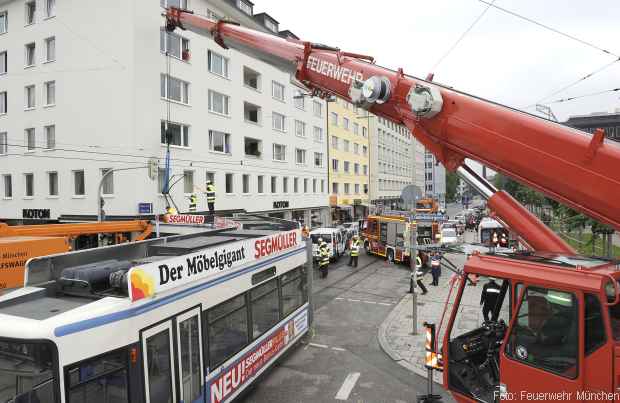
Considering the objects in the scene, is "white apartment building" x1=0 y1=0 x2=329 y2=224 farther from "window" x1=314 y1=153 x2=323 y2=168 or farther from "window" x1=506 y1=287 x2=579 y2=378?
"window" x1=506 y1=287 x2=579 y2=378

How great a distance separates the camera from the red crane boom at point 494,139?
4113mm

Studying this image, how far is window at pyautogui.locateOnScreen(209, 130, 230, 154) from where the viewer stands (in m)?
25.3

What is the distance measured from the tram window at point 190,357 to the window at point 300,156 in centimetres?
3079

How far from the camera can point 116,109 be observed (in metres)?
20.5

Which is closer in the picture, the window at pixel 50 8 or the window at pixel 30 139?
the window at pixel 50 8

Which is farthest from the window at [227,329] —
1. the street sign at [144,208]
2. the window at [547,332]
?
the street sign at [144,208]

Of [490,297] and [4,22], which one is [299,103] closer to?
[4,22]

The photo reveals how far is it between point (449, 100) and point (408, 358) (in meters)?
5.66

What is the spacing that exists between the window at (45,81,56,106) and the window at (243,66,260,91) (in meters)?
12.0

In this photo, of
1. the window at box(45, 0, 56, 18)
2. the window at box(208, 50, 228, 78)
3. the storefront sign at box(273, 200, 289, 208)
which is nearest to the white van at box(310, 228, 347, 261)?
the storefront sign at box(273, 200, 289, 208)

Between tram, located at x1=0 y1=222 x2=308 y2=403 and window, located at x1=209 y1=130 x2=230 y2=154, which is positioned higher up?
window, located at x1=209 y1=130 x2=230 y2=154

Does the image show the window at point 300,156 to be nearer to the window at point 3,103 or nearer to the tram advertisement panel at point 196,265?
the window at point 3,103

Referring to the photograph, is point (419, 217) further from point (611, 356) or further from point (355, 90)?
point (611, 356)

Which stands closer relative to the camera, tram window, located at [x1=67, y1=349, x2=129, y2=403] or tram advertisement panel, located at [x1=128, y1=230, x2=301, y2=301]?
tram window, located at [x1=67, y1=349, x2=129, y2=403]
